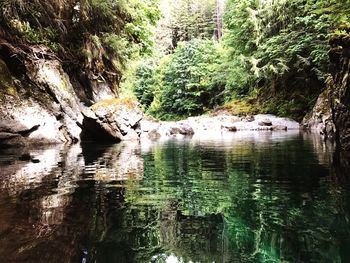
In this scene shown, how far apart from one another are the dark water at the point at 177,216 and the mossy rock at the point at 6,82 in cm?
890

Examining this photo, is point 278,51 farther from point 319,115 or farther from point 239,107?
point 239,107

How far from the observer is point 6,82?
49.8 feet

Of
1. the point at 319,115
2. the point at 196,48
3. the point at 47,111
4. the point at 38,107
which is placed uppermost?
the point at 196,48

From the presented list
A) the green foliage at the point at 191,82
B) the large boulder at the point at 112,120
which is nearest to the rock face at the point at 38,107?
the large boulder at the point at 112,120

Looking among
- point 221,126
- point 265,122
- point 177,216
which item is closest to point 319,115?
point 265,122

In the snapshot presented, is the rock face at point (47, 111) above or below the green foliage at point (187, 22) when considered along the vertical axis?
below

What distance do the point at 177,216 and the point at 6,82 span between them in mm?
13654

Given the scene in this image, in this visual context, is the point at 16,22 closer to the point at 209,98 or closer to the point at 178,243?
the point at 178,243

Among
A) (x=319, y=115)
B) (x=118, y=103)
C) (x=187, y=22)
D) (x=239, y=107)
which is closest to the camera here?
(x=118, y=103)

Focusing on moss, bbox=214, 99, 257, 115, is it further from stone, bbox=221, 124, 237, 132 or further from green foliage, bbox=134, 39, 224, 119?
A: green foliage, bbox=134, 39, 224, 119

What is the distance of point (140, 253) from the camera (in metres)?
2.81

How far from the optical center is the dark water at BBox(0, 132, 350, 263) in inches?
110

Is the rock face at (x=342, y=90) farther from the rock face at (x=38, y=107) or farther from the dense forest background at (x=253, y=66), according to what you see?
the rock face at (x=38, y=107)

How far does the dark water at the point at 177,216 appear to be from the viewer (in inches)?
110
